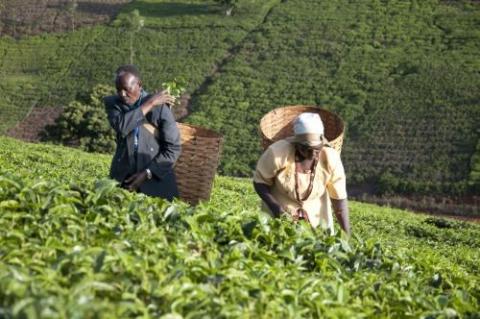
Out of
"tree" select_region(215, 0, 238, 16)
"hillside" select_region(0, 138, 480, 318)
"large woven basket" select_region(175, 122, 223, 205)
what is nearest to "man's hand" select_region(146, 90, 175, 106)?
"large woven basket" select_region(175, 122, 223, 205)

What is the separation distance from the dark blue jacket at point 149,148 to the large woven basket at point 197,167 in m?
0.71

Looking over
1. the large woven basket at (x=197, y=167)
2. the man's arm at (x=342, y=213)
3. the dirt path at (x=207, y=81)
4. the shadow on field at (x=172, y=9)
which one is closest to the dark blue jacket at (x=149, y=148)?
the large woven basket at (x=197, y=167)

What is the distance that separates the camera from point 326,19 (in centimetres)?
5750

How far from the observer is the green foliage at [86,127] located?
37.6m

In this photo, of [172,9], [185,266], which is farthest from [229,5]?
[185,266]

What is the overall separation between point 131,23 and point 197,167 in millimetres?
54467

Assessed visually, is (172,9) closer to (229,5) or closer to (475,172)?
(229,5)

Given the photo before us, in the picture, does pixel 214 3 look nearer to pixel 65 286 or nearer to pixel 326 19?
pixel 326 19

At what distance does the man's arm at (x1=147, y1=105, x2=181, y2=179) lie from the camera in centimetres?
616

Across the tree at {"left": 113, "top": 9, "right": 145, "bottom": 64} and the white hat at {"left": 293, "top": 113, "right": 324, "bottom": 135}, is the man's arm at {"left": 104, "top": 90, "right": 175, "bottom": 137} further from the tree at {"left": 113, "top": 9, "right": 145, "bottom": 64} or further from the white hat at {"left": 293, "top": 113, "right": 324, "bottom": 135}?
the tree at {"left": 113, "top": 9, "right": 145, "bottom": 64}

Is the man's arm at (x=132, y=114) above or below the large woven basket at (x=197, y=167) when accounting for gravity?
above

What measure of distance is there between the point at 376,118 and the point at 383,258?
4013cm

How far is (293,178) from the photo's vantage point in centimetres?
577

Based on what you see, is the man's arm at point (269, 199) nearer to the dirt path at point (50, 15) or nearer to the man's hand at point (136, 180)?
the man's hand at point (136, 180)
